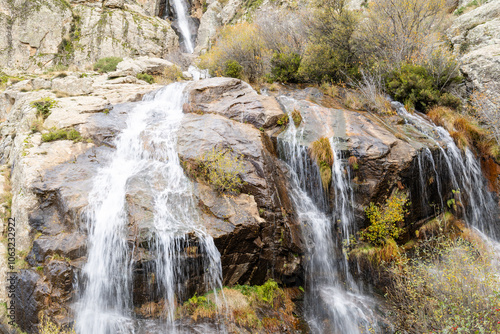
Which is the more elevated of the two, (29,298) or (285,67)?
(285,67)

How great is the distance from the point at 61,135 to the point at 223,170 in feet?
20.1

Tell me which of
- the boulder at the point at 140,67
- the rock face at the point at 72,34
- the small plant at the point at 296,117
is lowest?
the small plant at the point at 296,117

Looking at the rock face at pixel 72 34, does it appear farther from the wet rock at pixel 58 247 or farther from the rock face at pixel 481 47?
the rock face at pixel 481 47

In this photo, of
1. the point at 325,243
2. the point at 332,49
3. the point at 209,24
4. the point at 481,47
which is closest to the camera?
the point at 325,243

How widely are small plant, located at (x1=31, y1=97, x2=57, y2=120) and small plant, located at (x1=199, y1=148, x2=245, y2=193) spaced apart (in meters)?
7.45

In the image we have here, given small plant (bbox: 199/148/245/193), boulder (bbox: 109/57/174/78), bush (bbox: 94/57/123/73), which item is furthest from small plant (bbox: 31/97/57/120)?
bush (bbox: 94/57/123/73)

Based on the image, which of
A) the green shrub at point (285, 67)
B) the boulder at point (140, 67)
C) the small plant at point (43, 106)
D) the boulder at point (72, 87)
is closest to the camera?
the small plant at point (43, 106)

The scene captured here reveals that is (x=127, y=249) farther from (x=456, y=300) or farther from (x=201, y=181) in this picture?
(x=456, y=300)

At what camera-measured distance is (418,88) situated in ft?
40.1

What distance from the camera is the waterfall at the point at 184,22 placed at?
30.6m

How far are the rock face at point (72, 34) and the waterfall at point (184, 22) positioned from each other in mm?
4352

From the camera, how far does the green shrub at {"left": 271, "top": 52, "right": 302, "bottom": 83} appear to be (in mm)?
15258

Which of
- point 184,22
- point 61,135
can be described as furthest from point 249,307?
point 184,22

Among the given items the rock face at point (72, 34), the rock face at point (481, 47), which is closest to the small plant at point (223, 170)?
the rock face at point (481, 47)
